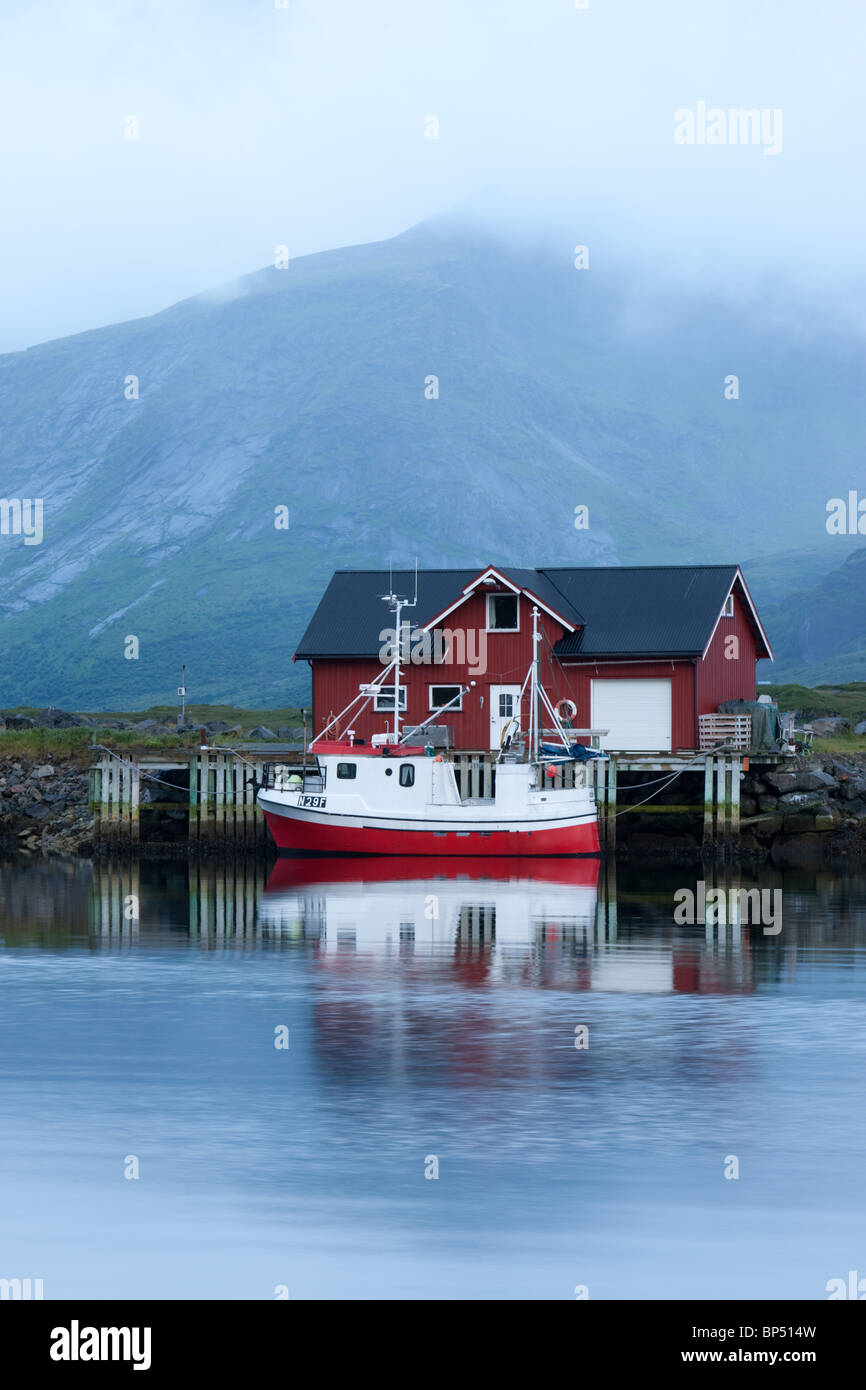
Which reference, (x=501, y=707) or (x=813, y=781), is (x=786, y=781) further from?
(x=501, y=707)

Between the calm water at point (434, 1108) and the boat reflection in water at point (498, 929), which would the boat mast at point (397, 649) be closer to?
the boat reflection in water at point (498, 929)

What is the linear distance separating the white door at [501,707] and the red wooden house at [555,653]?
4 cm

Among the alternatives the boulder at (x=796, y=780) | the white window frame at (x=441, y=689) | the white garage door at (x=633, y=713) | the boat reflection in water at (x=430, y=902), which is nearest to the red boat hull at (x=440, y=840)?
the boat reflection in water at (x=430, y=902)

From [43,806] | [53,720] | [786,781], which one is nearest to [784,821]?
[786,781]

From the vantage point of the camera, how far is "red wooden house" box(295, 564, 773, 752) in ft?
198

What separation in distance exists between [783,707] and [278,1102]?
8928 cm

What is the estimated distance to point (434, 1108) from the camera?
858 inches

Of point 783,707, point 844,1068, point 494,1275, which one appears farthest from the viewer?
point 783,707

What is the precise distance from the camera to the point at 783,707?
357ft

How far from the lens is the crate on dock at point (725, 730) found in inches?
2343

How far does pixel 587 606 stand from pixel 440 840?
469 inches

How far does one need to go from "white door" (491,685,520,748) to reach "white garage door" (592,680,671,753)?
265 centimetres
